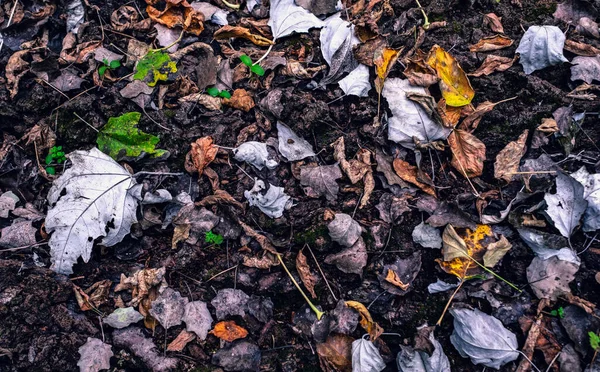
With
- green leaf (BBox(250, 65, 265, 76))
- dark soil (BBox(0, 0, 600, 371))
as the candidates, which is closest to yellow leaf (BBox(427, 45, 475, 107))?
dark soil (BBox(0, 0, 600, 371))

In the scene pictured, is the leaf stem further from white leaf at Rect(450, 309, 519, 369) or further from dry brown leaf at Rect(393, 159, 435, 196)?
dry brown leaf at Rect(393, 159, 435, 196)

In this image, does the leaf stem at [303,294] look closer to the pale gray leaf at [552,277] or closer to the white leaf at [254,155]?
the white leaf at [254,155]

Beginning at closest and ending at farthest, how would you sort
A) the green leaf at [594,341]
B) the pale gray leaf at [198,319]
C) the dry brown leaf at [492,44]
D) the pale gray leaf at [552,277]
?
1. the green leaf at [594,341]
2. the pale gray leaf at [552,277]
3. the pale gray leaf at [198,319]
4. the dry brown leaf at [492,44]

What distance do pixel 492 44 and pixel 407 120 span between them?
2.53 ft

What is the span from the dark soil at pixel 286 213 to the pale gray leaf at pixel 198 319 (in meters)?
0.05

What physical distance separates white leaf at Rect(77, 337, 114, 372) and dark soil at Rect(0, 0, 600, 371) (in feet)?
0.13

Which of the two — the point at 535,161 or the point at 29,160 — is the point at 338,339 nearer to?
the point at 535,161

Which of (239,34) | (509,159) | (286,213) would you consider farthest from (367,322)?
(239,34)

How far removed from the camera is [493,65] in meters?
2.51

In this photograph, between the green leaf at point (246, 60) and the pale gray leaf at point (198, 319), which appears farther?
the green leaf at point (246, 60)

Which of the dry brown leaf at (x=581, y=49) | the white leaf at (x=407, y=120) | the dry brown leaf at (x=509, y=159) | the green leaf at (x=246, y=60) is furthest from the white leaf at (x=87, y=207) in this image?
the dry brown leaf at (x=581, y=49)

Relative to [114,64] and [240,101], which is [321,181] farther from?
[114,64]

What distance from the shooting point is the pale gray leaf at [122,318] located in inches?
88.9

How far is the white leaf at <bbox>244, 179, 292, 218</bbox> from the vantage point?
7.79 feet
